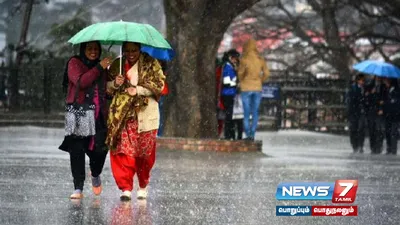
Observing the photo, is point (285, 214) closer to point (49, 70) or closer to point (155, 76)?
point (155, 76)

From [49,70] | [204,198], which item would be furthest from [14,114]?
[204,198]

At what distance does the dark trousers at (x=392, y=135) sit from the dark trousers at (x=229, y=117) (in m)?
3.11

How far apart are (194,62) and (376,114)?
4862 mm

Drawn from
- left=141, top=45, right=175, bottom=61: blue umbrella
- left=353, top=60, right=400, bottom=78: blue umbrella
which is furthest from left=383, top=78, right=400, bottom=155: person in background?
left=141, top=45, right=175, bottom=61: blue umbrella

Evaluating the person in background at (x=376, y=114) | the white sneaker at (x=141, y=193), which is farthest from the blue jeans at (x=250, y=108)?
the white sneaker at (x=141, y=193)

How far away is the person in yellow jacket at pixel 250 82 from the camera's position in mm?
23094

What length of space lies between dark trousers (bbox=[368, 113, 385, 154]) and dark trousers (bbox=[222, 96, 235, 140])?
9.93 feet

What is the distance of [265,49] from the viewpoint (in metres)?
53.0

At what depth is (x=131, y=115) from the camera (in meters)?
12.6

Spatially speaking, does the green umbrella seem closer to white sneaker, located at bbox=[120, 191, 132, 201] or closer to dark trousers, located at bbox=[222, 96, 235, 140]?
white sneaker, located at bbox=[120, 191, 132, 201]

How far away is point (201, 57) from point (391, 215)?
10436 mm

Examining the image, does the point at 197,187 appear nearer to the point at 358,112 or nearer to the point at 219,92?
the point at 219,92

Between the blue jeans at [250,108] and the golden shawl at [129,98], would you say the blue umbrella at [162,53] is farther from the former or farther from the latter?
the blue jeans at [250,108]

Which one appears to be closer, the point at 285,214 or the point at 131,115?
the point at 285,214
